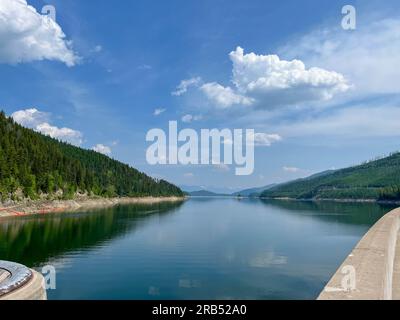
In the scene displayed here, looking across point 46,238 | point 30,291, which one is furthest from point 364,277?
point 46,238

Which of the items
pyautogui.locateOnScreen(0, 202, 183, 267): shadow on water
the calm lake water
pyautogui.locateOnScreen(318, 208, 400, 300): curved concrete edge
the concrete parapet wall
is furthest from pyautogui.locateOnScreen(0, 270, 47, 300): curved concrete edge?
pyautogui.locateOnScreen(0, 202, 183, 267): shadow on water

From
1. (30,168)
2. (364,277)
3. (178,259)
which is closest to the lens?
(364,277)

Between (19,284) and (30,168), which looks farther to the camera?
(30,168)

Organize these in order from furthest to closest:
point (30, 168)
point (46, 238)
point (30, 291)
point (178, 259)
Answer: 1. point (30, 168)
2. point (46, 238)
3. point (178, 259)
4. point (30, 291)

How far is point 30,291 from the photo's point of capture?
2466 cm

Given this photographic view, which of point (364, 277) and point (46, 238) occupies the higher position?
point (364, 277)

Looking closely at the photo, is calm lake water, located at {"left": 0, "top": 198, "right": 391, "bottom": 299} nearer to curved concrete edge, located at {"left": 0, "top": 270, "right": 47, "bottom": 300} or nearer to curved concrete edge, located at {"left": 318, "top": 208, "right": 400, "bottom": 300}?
curved concrete edge, located at {"left": 318, "top": 208, "right": 400, "bottom": 300}

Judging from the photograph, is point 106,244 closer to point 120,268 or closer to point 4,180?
point 120,268

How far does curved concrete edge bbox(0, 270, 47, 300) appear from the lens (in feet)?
75.7

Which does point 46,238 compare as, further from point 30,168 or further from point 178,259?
point 30,168

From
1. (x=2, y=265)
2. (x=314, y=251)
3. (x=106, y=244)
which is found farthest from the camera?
(x=106, y=244)
